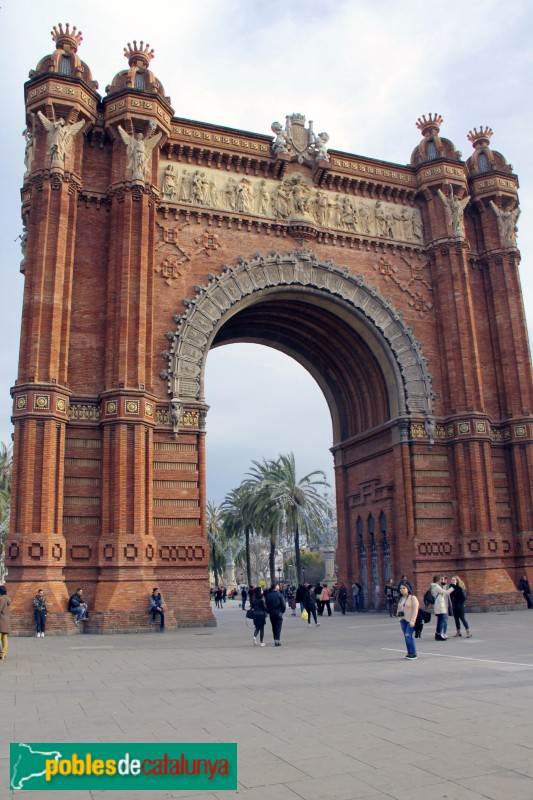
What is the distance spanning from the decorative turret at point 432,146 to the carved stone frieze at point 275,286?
717 cm

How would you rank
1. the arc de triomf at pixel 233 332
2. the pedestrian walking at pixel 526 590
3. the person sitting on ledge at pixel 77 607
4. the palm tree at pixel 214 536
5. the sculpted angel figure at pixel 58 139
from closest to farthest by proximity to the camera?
the person sitting on ledge at pixel 77 607, the arc de triomf at pixel 233 332, the sculpted angel figure at pixel 58 139, the pedestrian walking at pixel 526 590, the palm tree at pixel 214 536

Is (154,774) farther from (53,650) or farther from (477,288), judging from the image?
(477,288)

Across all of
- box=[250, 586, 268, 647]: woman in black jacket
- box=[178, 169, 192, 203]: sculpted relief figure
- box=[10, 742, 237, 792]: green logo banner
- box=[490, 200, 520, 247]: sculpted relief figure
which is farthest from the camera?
box=[490, 200, 520, 247]: sculpted relief figure

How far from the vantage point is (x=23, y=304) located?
23.4m

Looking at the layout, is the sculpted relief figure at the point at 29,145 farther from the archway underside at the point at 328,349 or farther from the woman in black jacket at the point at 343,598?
the woman in black jacket at the point at 343,598

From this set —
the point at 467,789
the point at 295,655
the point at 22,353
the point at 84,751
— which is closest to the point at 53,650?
the point at 295,655

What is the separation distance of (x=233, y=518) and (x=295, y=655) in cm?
3970

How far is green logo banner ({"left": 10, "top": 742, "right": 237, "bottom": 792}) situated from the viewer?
5598mm

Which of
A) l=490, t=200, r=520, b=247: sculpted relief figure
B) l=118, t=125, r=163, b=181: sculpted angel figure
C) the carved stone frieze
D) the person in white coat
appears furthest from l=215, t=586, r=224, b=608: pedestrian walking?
the person in white coat

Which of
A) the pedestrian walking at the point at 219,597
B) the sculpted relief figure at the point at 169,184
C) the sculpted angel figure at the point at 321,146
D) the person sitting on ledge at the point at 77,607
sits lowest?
the pedestrian walking at the point at 219,597

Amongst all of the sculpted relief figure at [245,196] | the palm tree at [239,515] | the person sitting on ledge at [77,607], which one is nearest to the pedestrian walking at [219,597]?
the palm tree at [239,515]

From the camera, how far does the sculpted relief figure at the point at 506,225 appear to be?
3169 centimetres

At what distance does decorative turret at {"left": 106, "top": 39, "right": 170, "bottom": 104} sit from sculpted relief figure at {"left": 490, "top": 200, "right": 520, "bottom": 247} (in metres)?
15.3

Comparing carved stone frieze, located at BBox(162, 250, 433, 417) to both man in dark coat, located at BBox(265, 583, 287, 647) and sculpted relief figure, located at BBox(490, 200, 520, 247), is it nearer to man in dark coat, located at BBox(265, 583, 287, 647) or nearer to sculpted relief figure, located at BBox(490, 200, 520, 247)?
sculpted relief figure, located at BBox(490, 200, 520, 247)
